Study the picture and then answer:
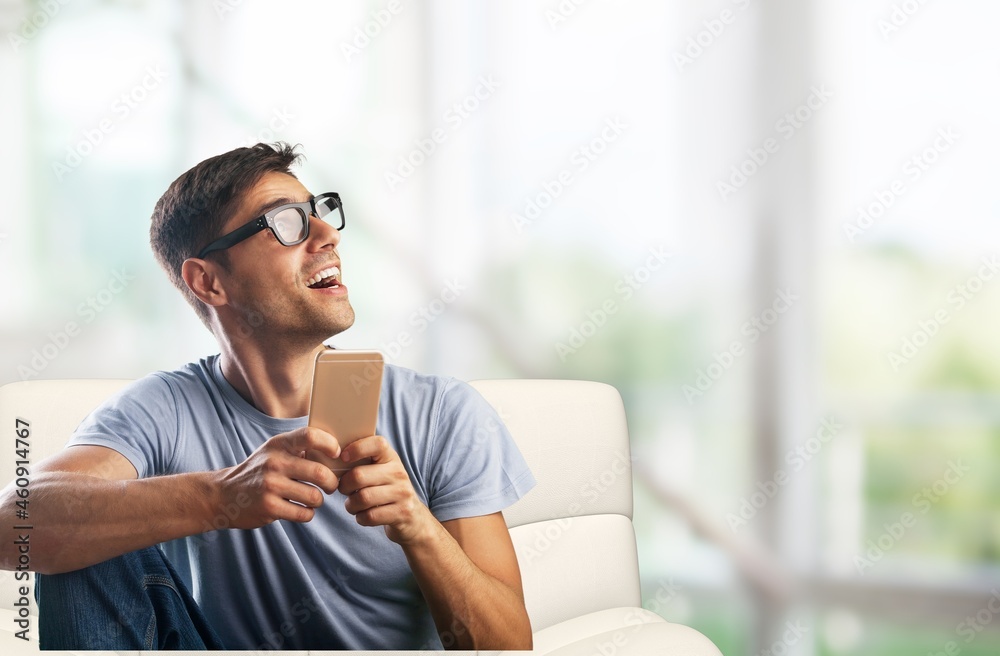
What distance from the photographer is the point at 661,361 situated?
2.01 m

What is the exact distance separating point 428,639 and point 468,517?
23cm

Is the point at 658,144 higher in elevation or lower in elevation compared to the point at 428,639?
higher

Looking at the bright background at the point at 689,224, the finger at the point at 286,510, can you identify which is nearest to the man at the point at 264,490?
the finger at the point at 286,510

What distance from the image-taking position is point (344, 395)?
1.47m

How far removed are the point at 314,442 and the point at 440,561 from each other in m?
0.30

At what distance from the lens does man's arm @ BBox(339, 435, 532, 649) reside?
149 centimetres

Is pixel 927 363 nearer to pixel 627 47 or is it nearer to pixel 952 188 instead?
pixel 952 188

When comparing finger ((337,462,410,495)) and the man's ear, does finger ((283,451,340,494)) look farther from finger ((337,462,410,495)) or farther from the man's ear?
the man's ear

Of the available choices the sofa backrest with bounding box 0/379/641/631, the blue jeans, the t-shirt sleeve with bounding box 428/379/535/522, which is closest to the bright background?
the sofa backrest with bounding box 0/379/641/631

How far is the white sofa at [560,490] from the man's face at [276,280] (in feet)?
1.02

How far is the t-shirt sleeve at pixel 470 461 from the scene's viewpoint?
1588mm

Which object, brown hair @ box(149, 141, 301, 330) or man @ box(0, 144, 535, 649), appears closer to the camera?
man @ box(0, 144, 535, 649)

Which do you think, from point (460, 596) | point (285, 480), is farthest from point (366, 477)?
point (460, 596)

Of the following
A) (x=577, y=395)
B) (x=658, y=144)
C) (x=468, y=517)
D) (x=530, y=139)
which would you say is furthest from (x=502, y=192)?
(x=468, y=517)
